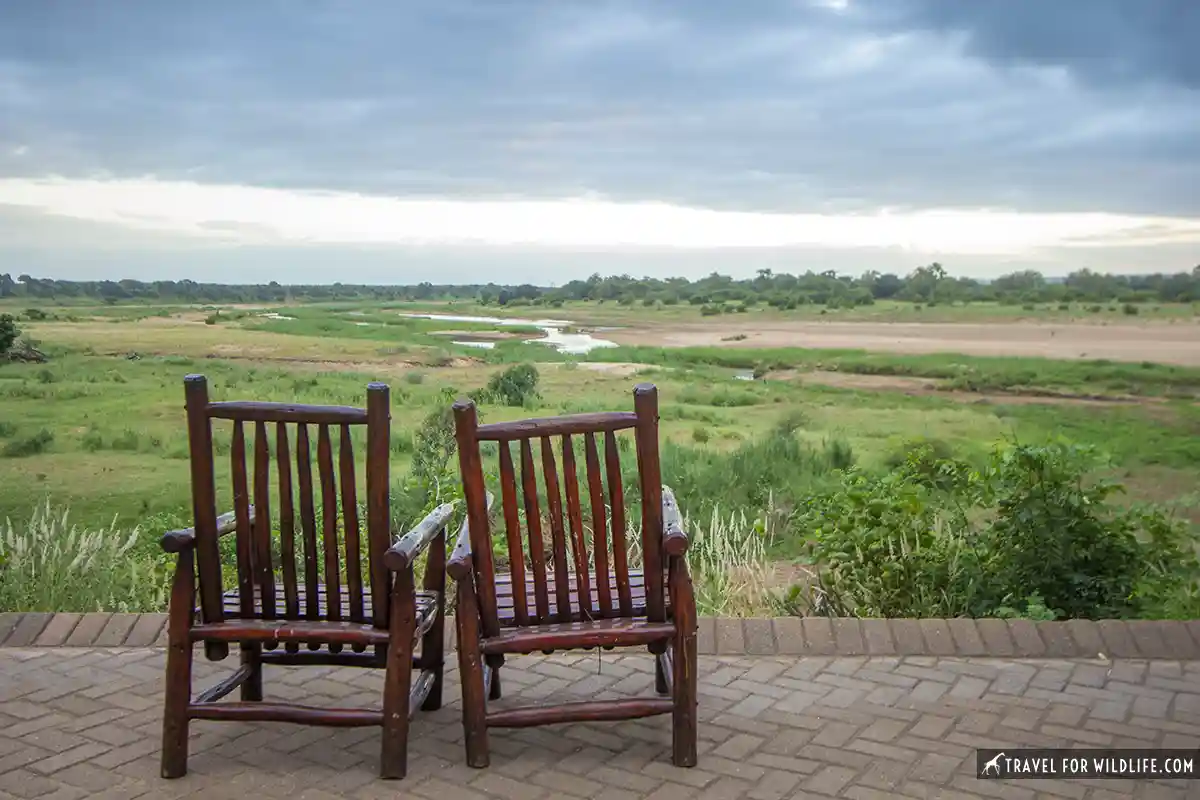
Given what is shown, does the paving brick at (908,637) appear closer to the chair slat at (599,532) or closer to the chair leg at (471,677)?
the chair slat at (599,532)

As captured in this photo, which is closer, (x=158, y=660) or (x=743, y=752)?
(x=743, y=752)

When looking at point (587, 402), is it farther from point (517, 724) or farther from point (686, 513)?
point (517, 724)

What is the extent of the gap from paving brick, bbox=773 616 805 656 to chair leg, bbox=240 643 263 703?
2019 millimetres

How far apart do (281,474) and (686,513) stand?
170 inches

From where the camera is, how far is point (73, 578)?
225 inches

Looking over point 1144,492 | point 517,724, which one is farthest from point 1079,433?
point 517,724

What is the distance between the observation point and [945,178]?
8344 mm

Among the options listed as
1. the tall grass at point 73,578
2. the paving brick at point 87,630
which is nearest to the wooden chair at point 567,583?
the paving brick at point 87,630

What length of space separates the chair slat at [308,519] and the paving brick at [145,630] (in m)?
1.56

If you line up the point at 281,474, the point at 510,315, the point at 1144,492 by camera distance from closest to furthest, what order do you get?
the point at 281,474 → the point at 1144,492 → the point at 510,315

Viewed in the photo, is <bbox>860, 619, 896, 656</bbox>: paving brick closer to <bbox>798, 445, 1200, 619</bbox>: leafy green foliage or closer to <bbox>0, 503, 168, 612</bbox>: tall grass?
<bbox>798, 445, 1200, 619</bbox>: leafy green foliage

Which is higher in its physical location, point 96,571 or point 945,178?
point 945,178

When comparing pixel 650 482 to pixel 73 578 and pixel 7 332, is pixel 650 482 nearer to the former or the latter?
pixel 73 578

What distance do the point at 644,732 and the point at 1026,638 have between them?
5.78ft
